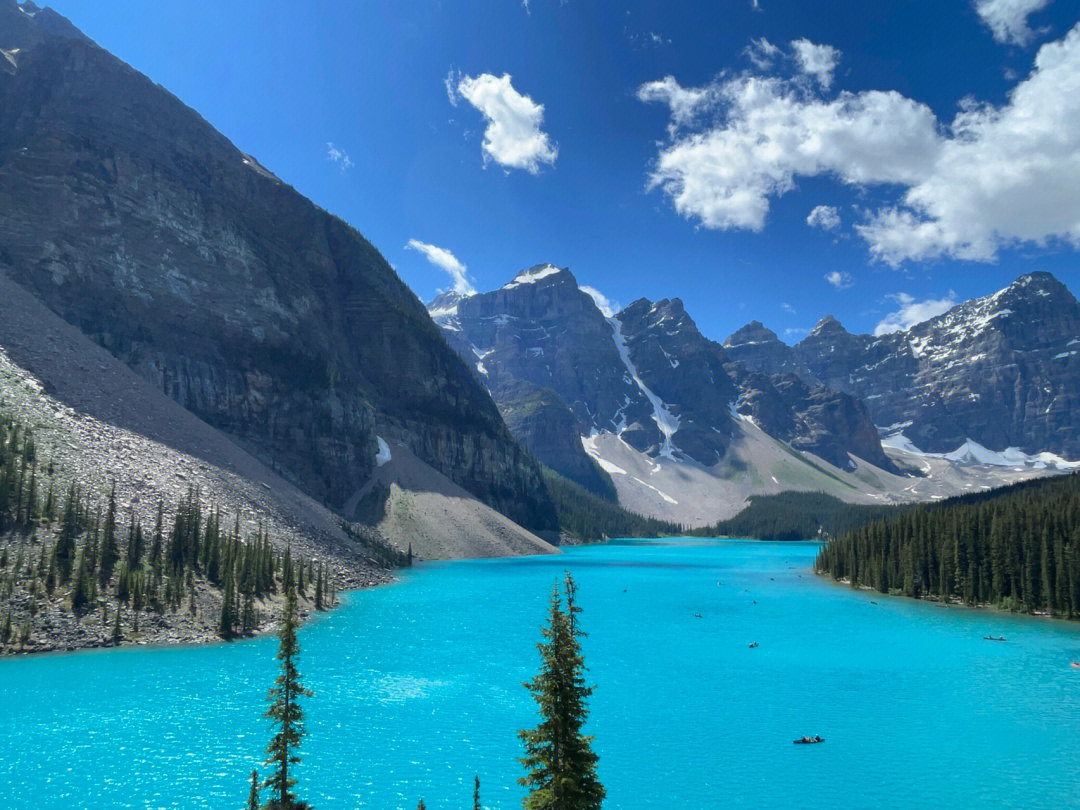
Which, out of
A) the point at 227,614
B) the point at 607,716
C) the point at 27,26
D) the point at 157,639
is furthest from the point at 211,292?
the point at 607,716

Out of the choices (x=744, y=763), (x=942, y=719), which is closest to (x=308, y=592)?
(x=744, y=763)

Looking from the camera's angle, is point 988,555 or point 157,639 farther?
point 988,555

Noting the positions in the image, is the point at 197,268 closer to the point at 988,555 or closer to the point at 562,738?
the point at 562,738

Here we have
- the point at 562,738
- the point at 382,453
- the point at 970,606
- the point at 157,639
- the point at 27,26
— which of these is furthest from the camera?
the point at 27,26

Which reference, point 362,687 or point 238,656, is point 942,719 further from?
point 238,656

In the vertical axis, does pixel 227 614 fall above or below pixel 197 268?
below

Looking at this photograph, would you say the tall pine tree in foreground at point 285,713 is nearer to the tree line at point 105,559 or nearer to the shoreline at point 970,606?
the tree line at point 105,559
